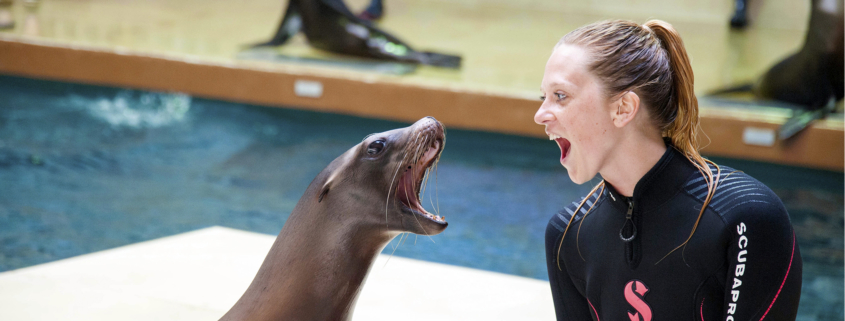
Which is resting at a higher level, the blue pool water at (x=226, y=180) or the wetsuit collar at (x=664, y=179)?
the wetsuit collar at (x=664, y=179)

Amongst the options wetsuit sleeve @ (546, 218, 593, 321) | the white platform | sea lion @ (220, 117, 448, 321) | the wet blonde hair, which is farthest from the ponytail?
the white platform

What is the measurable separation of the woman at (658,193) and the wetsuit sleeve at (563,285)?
123 mm

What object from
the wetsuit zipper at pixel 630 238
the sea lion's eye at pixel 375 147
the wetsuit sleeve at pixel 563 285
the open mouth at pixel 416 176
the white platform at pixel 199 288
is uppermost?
the sea lion's eye at pixel 375 147

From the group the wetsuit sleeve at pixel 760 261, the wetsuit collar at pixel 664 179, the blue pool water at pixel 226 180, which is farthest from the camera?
the blue pool water at pixel 226 180

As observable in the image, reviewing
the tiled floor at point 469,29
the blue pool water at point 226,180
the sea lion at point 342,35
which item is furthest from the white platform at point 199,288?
the sea lion at point 342,35

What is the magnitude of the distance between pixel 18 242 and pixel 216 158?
1794 millimetres

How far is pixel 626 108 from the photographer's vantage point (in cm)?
143

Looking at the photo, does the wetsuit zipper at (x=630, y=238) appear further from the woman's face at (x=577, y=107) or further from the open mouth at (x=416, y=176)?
the open mouth at (x=416, y=176)

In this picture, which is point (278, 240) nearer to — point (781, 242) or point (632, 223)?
point (632, 223)

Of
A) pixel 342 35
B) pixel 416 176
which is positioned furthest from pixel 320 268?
pixel 342 35

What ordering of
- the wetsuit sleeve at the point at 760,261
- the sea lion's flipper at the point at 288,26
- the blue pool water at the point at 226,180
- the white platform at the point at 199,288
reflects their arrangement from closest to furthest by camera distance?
the wetsuit sleeve at the point at 760,261 → the white platform at the point at 199,288 → the blue pool water at the point at 226,180 → the sea lion's flipper at the point at 288,26

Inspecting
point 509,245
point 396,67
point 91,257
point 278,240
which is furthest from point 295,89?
point 278,240

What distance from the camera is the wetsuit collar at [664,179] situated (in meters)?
1.52

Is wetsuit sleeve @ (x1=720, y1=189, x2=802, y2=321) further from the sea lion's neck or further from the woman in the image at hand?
the sea lion's neck
